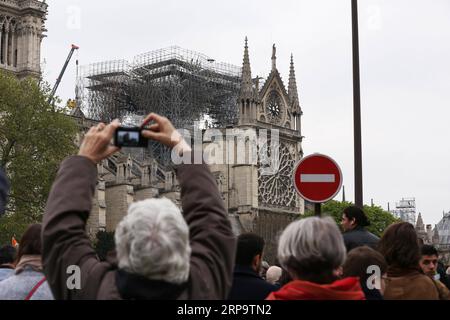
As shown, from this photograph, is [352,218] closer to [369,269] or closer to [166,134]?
[369,269]

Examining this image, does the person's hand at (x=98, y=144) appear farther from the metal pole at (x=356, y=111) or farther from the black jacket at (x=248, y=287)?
the metal pole at (x=356, y=111)

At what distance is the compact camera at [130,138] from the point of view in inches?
176

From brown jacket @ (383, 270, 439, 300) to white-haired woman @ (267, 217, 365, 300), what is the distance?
2.22m

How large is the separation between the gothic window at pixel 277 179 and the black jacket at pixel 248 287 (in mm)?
69073

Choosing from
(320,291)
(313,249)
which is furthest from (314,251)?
(320,291)

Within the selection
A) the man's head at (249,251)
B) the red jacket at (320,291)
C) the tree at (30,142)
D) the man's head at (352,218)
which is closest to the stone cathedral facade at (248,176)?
the tree at (30,142)

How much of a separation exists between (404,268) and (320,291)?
2551 mm

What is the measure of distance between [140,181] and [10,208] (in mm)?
22040

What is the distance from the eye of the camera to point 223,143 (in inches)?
2958

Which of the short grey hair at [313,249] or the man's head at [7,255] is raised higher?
the short grey hair at [313,249]

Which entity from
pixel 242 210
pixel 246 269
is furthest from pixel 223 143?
pixel 246 269

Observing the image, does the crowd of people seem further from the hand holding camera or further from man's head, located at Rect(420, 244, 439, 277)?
man's head, located at Rect(420, 244, 439, 277)

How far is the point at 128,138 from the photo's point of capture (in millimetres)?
4492

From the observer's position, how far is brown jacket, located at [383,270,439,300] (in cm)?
663
